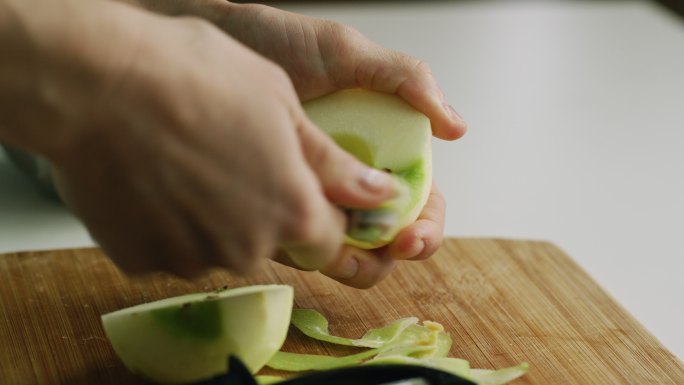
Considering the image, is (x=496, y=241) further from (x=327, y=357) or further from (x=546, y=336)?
(x=327, y=357)

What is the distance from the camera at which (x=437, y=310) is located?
4.30 ft

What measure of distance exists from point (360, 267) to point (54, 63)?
1.63ft

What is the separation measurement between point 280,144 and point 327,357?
36cm

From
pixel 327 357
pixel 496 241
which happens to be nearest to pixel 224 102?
pixel 327 357

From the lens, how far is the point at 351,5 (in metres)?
2.79

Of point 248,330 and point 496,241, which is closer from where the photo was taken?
point 248,330

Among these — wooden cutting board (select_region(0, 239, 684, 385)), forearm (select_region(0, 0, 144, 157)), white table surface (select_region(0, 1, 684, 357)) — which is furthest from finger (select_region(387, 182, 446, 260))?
forearm (select_region(0, 0, 144, 157))

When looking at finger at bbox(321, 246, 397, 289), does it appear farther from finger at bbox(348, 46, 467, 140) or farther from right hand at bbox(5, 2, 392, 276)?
right hand at bbox(5, 2, 392, 276)

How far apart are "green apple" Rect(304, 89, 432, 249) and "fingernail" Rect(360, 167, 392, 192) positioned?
161 mm

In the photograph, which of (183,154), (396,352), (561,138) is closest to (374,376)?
(396,352)

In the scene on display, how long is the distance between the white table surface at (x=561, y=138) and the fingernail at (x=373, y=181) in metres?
0.57

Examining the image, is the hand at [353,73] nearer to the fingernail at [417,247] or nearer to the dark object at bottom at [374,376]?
the fingernail at [417,247]

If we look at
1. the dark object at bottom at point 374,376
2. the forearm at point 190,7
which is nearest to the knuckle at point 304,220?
the dark object at bottom at point 374,376

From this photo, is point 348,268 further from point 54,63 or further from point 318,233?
point 54,63
